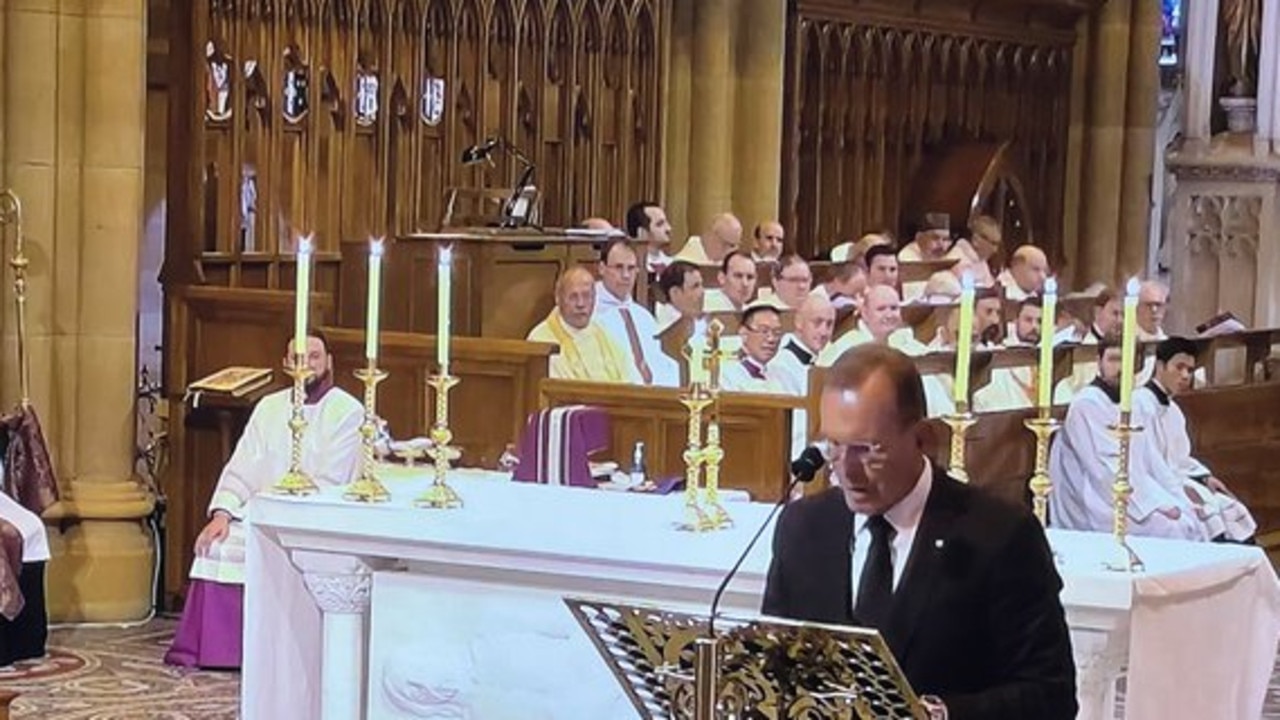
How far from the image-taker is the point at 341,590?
5.96 meters

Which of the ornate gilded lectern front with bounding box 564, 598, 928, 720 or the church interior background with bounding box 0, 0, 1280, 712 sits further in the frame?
the church interior background with bounding box 0, 0, 1280, 712

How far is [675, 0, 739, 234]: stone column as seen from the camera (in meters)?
14.8

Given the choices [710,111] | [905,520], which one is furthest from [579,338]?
[905,520]

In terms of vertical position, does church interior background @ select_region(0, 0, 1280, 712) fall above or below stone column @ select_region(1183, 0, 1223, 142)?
below

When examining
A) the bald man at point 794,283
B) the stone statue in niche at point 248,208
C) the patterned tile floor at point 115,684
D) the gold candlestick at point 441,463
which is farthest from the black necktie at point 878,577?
the bald man at point 794,283

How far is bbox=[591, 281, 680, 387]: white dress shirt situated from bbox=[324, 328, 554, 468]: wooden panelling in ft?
4.79

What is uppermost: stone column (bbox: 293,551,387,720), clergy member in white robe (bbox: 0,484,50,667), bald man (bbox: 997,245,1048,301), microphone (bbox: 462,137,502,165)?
microphone (bbox: 462,137,502,165)

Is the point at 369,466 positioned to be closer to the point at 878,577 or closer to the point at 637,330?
the point at 878,577

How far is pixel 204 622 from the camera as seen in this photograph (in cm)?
888

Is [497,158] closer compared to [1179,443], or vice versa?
[1179,443]

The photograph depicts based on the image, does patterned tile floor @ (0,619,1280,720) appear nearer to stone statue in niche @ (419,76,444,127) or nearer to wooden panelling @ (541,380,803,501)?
wooden panelling @ (541,380,803,501)

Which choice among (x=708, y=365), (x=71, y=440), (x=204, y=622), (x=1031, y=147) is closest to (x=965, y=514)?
(x=708, y=365)

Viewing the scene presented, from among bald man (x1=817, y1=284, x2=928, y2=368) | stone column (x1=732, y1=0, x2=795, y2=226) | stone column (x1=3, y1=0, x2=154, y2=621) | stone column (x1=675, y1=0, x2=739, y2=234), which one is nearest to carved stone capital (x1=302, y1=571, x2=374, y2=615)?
stone column (x1=3, y1=0, x2=154, y2=621)

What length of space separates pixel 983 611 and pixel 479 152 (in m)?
9.02
